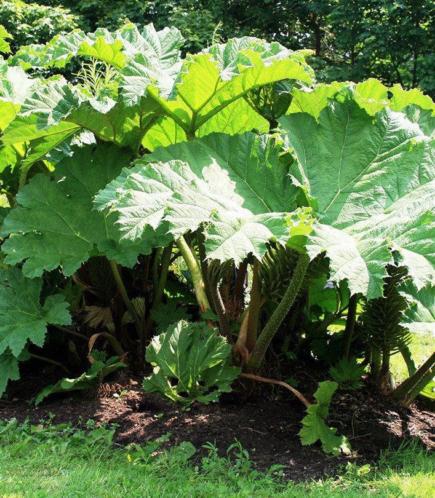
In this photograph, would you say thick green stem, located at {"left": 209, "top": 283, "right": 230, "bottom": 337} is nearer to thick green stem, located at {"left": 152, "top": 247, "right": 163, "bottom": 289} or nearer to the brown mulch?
the brown mulch

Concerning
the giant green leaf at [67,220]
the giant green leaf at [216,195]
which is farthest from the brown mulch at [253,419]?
the giant green leaf at [216,195]

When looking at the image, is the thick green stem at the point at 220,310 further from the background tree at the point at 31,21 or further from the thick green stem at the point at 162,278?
the background tree at the point at 31,21

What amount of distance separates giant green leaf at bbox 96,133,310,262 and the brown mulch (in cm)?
73

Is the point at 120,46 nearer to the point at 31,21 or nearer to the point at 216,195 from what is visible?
the point at 216,195

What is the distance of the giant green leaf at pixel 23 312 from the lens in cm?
310

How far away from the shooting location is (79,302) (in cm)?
359

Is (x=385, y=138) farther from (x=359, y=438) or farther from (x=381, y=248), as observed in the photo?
(x=359, y=438)

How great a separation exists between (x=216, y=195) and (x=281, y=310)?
1.70ft

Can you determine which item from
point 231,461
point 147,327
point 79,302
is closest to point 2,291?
point 79,302

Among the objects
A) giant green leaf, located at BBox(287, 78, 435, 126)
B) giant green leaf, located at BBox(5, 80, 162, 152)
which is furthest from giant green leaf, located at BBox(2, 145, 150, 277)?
giant green leaf, located at BBox(287, 78, 435, 126)

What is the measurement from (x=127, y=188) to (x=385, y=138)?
3.47 ft

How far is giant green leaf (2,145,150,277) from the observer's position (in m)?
3.11

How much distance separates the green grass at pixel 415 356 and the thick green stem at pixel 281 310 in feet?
3.22

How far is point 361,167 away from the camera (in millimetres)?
2934
